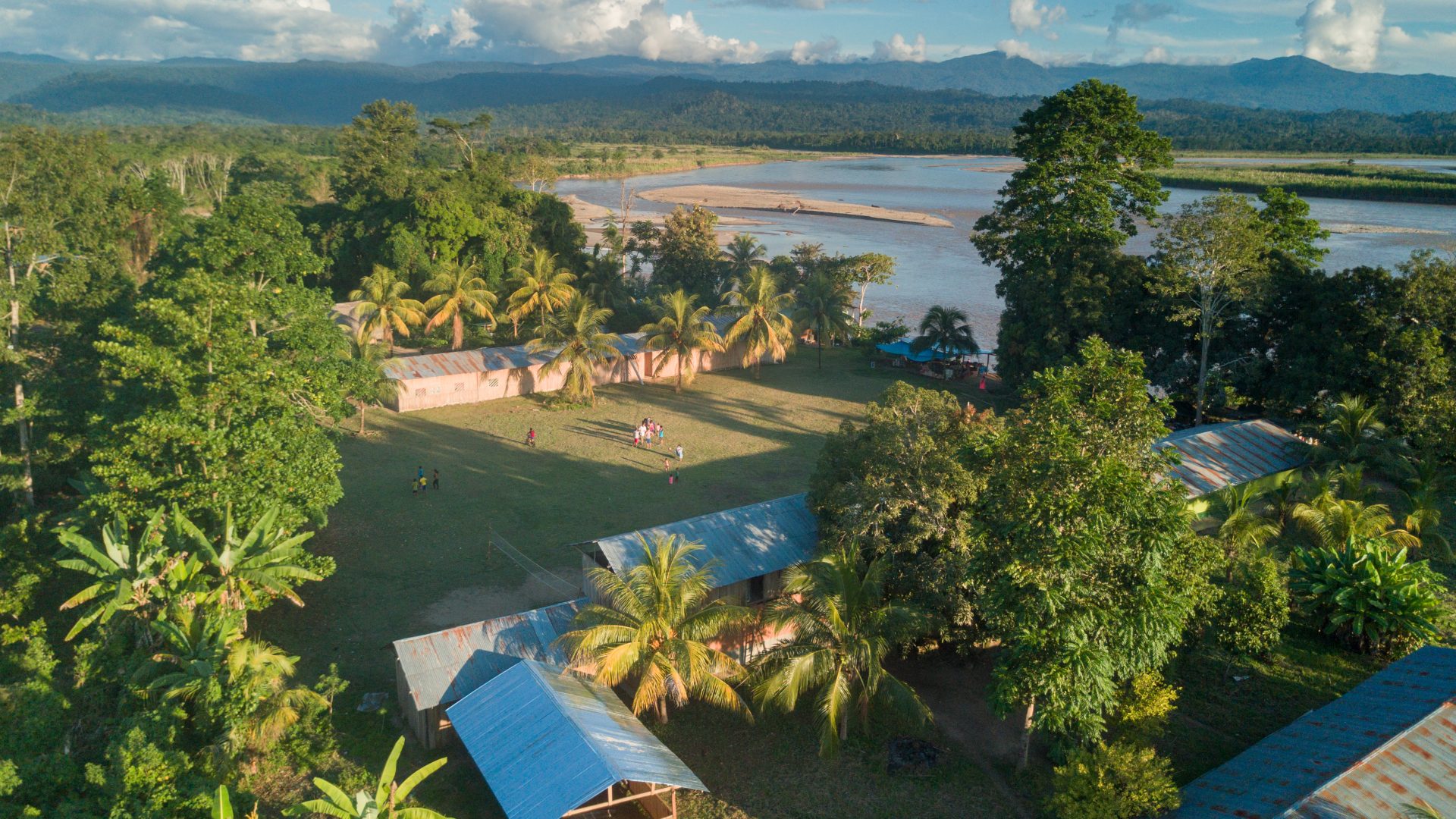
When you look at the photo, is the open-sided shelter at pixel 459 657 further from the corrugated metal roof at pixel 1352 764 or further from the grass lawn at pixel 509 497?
the corrugated metal roof at pixel 1352 764

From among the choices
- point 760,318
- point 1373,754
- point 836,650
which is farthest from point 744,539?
point 760,318

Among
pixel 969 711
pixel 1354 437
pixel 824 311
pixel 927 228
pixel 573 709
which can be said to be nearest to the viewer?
pixel 573 709

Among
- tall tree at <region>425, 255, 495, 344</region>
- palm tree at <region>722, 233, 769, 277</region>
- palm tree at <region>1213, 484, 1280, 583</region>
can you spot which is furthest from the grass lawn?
palm tree at <region>722, 233, 769, 277</region>

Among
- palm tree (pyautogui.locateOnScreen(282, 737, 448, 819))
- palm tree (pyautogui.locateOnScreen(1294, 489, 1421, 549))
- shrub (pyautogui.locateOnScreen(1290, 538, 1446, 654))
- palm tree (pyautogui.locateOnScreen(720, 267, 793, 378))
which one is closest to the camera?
palm tree (pyautogui.locateOnScreen(282, 737, 448, 819))

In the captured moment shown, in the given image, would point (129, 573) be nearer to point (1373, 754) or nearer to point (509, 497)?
point (509, 497)

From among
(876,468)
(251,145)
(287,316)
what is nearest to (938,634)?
(876,468)

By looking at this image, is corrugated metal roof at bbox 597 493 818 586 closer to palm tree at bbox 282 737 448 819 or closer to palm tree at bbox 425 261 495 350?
palm tree at bbox 282 737 448 819

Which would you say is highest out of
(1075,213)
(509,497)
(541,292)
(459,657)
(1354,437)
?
(1075,213)
